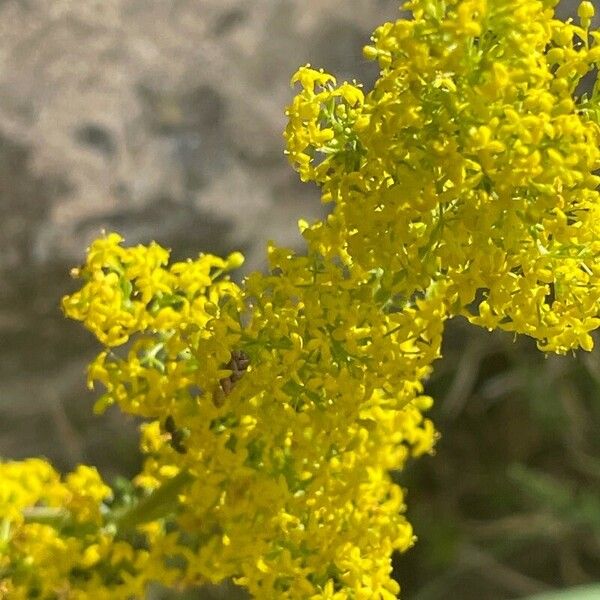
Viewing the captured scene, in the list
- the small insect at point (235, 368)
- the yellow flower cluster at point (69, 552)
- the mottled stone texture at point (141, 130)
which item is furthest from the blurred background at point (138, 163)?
the small insect at point (235, 368)

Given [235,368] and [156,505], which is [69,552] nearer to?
[156,505]

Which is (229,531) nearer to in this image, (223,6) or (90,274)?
(90,274)

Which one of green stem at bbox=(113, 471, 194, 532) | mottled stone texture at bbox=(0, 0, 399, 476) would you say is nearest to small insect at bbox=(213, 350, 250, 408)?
green stem at bbox=(113, 471, 194, 532)

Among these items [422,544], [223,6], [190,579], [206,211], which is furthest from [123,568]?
[422,544]

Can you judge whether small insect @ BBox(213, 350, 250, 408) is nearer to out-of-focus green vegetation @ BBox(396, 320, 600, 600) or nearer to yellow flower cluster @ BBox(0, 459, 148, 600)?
yellow flower cluster @ BBox(0, 459, 148, 600)

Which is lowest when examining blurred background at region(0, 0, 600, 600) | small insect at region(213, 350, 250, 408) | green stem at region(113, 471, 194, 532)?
green stem at region(113, 471, 194, 532)

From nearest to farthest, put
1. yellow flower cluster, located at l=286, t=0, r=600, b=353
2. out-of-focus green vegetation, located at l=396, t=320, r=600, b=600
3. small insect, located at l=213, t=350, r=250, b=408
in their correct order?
yellow flower cluster, located at l=286, t=0, r=600, b=353 → small insect, located at l=213, t=350, r=250, b=408 → out-of-focus green vegetation, located at l=396, t=320, r=600, b=600

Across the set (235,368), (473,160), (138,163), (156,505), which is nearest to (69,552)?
(156,505)

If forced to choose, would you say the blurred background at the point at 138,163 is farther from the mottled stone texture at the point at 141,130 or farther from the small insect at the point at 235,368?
the small insect at the point at 235,368
